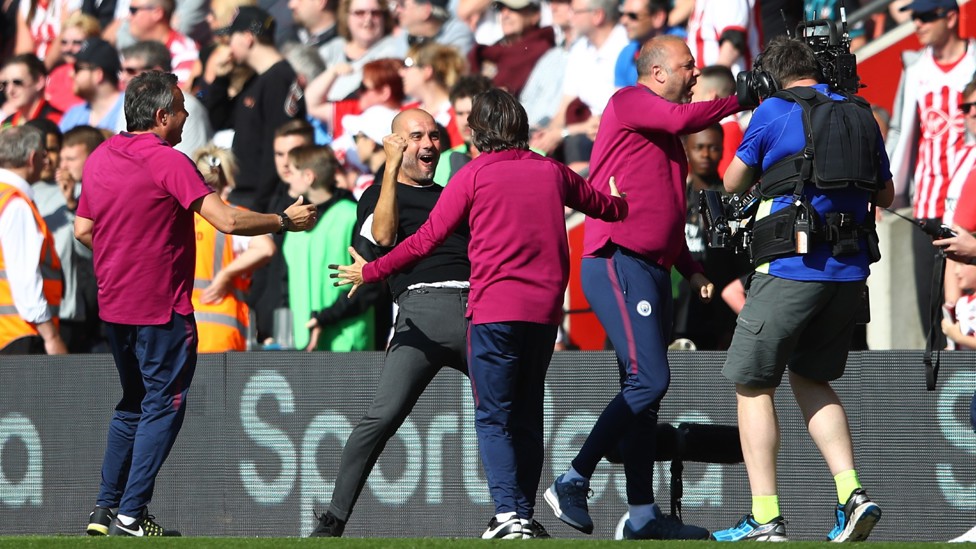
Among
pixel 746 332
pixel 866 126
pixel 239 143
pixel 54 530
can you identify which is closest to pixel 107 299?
pixel 54 530

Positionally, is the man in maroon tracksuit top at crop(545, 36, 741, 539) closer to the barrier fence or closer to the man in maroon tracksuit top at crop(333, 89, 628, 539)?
the man in maroon tracksuit top at crop(333, 89, 628, 539)

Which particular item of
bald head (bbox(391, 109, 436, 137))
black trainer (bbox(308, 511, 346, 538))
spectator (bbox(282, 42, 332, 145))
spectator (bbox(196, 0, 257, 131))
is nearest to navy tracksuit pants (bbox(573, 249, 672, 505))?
bald head (bbox(391, 109, 436, 137))

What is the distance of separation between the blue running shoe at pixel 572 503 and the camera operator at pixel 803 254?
24.8 inches

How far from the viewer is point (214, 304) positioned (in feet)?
32.3

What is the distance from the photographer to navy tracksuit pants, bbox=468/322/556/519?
7.03 metres

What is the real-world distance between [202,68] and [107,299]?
6737 mm

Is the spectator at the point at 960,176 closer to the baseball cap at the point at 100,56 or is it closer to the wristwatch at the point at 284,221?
the wristwatch at the point at 284,221

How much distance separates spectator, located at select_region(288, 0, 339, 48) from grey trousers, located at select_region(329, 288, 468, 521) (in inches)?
257

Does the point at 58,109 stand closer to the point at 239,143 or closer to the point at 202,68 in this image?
the point at 202,68

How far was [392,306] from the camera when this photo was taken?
1034cm

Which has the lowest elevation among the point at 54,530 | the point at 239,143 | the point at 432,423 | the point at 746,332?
the point at 54,530

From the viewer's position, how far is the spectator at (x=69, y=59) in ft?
49.5

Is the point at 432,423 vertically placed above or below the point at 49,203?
below

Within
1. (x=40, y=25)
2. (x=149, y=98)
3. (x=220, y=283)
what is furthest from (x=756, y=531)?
(x=40, y=25)
